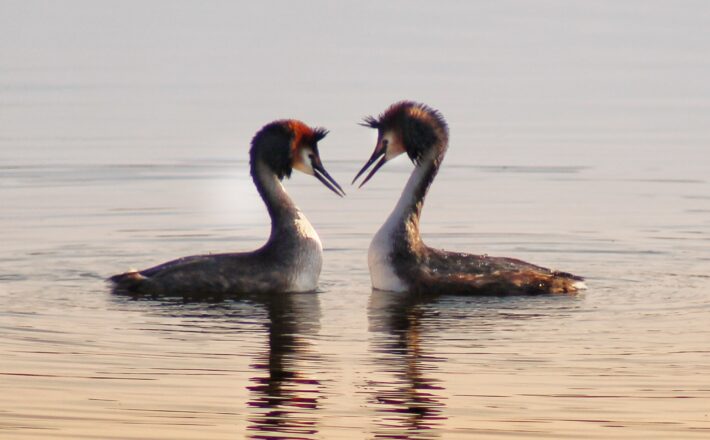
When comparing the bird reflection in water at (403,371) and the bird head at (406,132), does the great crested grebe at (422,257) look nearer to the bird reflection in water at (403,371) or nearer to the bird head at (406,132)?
the bird head at (406,132)

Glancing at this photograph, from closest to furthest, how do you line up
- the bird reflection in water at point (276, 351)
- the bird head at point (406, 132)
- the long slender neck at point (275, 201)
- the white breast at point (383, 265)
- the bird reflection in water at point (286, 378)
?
the bird reflection in water at point (286, 378) → the bird reflection in water at point (276, 351) → the white breast at point (383, 265) → the long slender neck at point (275, 201) → the bird head at point (406, 132)

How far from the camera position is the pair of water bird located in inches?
578

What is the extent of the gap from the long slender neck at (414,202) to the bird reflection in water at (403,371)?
1.95 ft

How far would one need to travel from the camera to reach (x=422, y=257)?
49.1ft

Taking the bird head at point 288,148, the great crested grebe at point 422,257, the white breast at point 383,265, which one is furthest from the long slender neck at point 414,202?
the bird head at point 288,148

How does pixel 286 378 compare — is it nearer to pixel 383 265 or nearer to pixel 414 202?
pixel 383 265

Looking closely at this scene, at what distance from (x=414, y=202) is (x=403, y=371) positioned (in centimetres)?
381

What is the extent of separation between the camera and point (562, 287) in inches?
578

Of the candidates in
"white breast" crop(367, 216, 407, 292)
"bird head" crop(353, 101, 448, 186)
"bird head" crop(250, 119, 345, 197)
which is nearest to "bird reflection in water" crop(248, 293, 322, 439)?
"white breast" crop(367, 216, 407, 292)

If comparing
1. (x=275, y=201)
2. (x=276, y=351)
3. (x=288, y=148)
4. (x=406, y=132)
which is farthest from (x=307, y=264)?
(x=276, y=351)

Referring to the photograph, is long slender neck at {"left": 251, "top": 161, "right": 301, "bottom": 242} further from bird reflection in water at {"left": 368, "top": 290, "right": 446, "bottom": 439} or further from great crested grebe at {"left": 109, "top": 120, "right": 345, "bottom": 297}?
bird reflection in water at {"left": 368, "top": 290, "right": 446, "bottom": 439}

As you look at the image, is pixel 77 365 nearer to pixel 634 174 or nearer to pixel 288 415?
pixel 288 415

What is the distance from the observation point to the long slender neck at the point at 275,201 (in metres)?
15.3

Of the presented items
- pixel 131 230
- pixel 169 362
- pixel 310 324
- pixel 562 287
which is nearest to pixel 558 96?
pixel 131 230
